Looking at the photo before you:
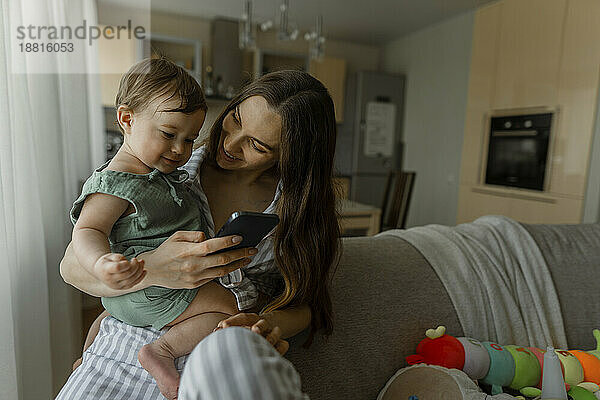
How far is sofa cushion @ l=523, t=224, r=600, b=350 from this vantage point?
1308mm

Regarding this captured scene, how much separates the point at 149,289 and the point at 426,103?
434 cm

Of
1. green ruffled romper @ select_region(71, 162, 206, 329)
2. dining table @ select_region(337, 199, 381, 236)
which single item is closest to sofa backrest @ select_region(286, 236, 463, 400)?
green ruffled romper @ select_region(71, 162, 206, 329)

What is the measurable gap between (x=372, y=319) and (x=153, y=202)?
2.13ft

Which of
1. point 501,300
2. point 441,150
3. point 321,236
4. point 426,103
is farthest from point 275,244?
point 426,103

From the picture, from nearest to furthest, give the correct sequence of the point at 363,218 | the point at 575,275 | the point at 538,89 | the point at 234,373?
the point at 234,373 → the point at 575,275 → the point at 363,218 → the point at 538,89

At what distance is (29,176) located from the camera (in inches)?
39.6

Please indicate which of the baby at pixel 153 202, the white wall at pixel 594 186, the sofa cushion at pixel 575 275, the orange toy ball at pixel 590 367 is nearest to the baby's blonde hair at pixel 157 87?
the baby at pixel 153 202

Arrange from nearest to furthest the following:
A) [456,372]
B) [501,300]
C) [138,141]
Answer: [138,141] < [456,372] < [501,300]

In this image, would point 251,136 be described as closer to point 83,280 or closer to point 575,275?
point 83,280

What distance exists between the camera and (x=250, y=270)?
32.2 inches

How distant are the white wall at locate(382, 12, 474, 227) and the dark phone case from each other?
11.6ft

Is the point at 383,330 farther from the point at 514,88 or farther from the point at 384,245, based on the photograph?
the point at 514,88

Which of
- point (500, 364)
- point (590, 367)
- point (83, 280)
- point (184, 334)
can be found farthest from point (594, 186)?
point (83, 280)

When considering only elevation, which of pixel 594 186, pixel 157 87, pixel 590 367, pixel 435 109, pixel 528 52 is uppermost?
pixel 528 52
